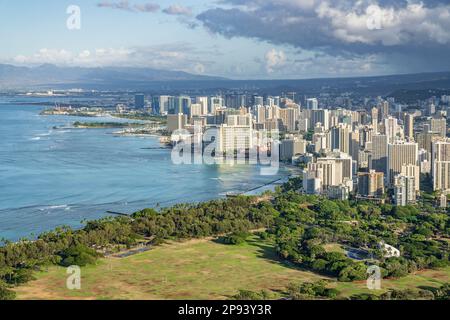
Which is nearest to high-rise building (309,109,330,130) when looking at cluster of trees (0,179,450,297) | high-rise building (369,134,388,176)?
high-rise building (369,134,388,176)

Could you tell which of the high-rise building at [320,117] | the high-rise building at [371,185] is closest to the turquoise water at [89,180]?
the high-rise building at [371,185]

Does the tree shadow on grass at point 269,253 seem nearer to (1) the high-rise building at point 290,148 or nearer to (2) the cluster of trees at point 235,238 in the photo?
(2) the cluster of trees at point 235,238

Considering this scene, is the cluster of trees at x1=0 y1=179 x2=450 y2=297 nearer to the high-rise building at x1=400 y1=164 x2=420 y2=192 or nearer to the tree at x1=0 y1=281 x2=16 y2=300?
the tree at x1=0 y1=281 x2=16 y2=300

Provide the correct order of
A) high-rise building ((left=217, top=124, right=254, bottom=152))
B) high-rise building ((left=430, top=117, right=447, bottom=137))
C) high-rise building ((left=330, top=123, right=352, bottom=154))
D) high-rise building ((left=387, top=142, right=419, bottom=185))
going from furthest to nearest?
high-rise building ((left=430, top=117, right=447, bottom=137)) < high-rise building ((left=217, top=124, right=254, bottom=152)) < high-rise building ((left=330, top=123, right=352, bottom=154)) < high-rise building ((left=387, top=142, right=419, bottom=185))

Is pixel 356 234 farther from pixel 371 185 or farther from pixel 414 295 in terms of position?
pixel 371 185

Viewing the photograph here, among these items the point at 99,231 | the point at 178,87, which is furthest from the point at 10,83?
the point at 99,231

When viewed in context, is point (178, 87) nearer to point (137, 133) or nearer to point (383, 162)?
point (137, 133)
